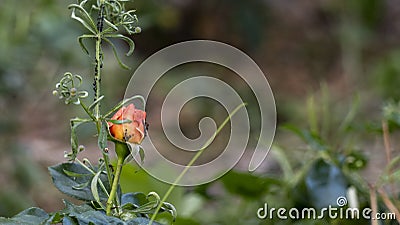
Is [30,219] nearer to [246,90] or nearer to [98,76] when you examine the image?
[98,76]

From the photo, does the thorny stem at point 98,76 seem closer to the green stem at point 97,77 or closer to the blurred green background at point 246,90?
the green stem at point 97,77

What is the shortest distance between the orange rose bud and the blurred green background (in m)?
0.12

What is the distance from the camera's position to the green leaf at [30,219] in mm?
433

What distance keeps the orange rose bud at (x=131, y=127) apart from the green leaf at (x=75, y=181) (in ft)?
0.13

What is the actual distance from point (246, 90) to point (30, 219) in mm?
1981

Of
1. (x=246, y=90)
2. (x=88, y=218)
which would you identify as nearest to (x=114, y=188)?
(x=88, y=218)

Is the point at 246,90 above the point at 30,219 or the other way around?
above

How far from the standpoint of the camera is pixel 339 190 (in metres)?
0.67

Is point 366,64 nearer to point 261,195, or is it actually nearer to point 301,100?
point 301,100

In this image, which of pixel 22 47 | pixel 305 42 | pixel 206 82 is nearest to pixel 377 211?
pixel 22 47

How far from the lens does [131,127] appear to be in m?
0.44

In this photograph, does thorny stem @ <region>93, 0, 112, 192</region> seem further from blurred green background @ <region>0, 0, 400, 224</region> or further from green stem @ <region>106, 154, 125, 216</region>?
blurred green background @ <region>0, 0, 400, 224</region>

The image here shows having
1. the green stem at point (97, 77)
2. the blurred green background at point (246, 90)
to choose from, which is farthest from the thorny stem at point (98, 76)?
the blurred green background at point (246, 90)

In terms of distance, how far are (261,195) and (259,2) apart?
190 cm
